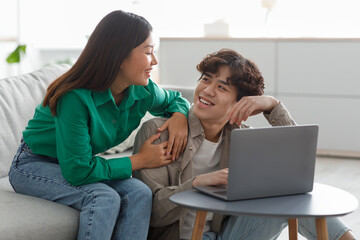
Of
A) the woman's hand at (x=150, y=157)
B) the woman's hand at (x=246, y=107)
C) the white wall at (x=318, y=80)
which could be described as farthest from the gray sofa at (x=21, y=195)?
the white wall at (x=318, y=80)

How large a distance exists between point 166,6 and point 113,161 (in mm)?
3960

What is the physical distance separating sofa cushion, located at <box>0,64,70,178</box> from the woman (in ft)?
1.44

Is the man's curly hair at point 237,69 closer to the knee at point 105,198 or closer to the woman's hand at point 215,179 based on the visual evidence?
the woman's hand at point 215,179

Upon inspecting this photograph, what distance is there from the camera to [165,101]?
7.86 ft

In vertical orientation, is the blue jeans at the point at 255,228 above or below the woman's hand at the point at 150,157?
below

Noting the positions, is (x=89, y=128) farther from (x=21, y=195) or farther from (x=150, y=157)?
(x=21, y=195)

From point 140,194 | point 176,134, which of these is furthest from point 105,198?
point 176,134

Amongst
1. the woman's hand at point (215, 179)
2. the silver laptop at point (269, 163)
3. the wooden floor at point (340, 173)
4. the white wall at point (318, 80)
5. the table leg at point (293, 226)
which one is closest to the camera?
the silver laptop at point (269, 163)

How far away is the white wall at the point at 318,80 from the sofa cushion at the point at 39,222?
3157 mm

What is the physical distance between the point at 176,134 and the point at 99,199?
1.26 ft

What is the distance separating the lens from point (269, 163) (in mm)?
1678

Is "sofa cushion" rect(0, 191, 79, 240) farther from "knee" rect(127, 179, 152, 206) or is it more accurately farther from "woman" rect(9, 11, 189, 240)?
"knee" rect(127, 179, 152, 206)

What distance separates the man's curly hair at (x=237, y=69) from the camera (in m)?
2.13

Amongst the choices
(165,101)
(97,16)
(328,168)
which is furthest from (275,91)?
(165,101)
